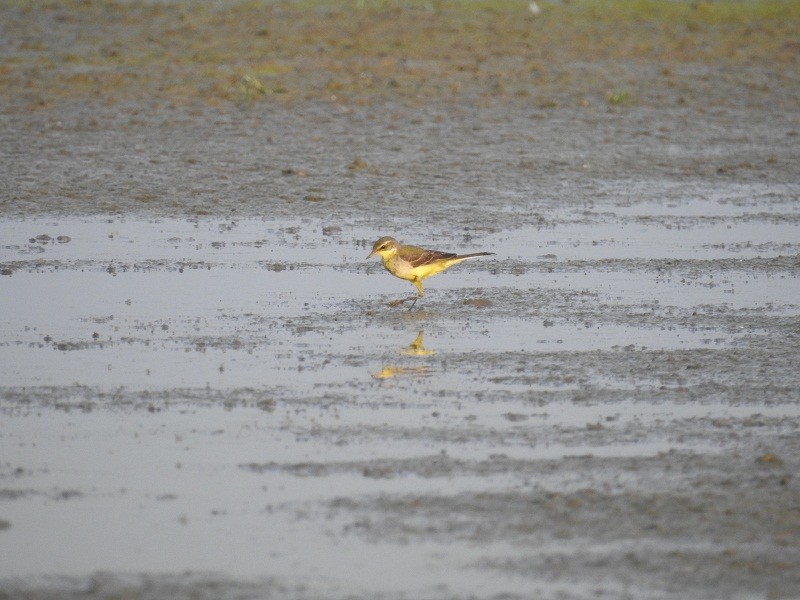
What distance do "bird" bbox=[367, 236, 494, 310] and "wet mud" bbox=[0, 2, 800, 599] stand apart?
0.76 ft

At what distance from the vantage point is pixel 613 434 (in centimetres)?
757

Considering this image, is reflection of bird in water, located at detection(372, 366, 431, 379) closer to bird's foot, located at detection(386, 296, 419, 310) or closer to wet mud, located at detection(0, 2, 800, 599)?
wet mud, located at detection(0, 2, 800, 599)

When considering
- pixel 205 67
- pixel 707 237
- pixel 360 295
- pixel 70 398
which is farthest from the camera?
pixel 205 67

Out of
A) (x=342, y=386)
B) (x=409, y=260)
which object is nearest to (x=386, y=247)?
(x=409, y=260)

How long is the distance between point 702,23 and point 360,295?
17733 millimetres

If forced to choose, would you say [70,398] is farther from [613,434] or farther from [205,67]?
[205,67]

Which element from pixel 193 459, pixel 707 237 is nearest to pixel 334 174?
pixel 707 237

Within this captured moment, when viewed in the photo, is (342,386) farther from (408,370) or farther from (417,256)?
(417,256)

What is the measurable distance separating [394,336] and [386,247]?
131cm

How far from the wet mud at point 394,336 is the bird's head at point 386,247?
0.38 m

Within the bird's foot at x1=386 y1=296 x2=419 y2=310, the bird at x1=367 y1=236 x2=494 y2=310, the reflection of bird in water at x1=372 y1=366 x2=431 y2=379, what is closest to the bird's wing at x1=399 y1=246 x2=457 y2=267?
the bird at x1=367 y1=236 x2=494 y2=310

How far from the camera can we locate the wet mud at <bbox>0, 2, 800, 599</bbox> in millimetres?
6160

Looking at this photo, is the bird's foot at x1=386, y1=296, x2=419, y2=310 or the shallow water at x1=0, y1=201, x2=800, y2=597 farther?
the bird's foot at x1=386, y1=296, x2=419, y2=310

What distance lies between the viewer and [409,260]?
10898 millimetres
